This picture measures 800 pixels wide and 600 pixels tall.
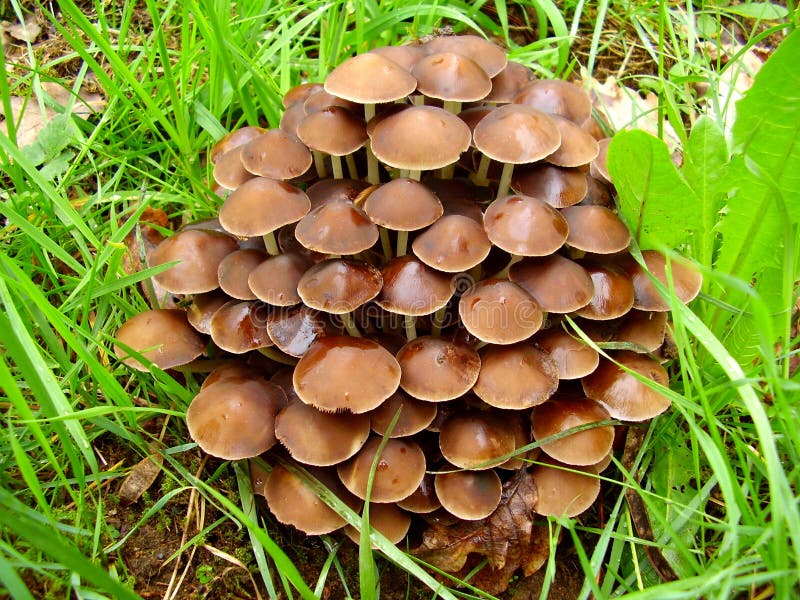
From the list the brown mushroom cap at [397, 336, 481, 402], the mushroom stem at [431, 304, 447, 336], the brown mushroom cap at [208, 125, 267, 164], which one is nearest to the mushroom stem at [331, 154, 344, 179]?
the brown mushroom cap at [208, 125, 267, 164]

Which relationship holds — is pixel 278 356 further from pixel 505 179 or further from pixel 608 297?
pixel 608 297

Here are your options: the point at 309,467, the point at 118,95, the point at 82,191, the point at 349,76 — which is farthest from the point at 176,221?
the point at 309,467

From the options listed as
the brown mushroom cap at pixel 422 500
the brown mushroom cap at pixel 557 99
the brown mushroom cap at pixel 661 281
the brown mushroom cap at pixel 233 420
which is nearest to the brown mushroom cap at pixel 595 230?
the brown mushroom cap at pixel 661 281

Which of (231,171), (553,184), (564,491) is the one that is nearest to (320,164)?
(231,171)

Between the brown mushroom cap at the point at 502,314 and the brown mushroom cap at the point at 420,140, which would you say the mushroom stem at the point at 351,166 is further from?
the brown mushroom cap at the point at 502,314

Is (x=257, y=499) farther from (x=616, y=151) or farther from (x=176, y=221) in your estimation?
(x=616, y=151)

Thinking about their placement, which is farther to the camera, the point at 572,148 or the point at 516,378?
the point at 572,148
